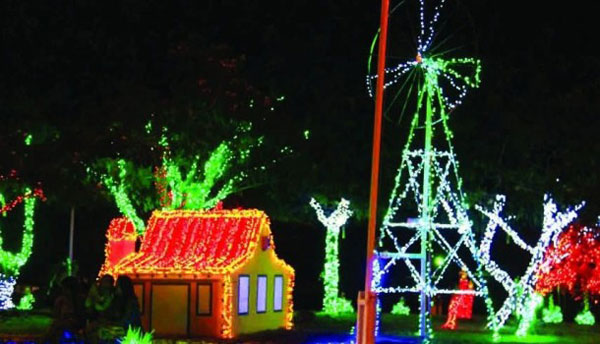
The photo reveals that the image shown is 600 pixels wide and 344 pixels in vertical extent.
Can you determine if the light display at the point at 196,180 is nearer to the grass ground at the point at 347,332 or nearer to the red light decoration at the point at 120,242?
the red light decoration at the point at 120,242

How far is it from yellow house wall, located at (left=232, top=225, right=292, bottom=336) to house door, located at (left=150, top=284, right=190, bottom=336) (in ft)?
4.08

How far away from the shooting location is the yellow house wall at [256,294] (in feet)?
99.5

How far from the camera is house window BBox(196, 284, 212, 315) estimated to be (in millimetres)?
29922

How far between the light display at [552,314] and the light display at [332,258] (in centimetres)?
767

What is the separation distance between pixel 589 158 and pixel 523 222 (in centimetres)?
1223

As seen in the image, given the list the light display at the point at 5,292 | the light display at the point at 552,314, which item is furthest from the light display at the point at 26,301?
the light display at the point at 552,314

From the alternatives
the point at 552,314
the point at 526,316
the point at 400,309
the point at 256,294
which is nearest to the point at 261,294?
the point at 256,294

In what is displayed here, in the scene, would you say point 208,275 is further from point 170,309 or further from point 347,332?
point 347,332

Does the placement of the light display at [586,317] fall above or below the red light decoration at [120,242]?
below

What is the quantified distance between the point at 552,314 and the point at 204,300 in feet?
56.9

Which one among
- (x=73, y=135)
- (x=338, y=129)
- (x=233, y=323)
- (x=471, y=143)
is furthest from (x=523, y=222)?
(x=73, y=135)

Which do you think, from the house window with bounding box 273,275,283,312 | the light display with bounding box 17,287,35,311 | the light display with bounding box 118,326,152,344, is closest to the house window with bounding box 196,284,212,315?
the house window with bounding box 273,275,283,312

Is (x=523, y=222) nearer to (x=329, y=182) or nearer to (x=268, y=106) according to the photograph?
(x=329, y=182)

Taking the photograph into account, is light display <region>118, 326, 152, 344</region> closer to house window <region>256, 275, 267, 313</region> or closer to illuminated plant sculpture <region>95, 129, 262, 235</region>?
house window <region>256, 275, 267, 313</region>
